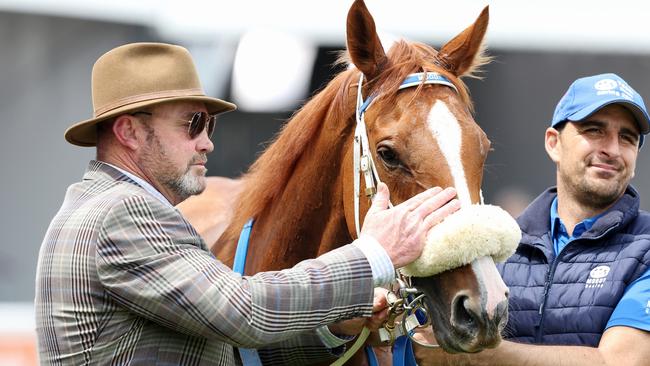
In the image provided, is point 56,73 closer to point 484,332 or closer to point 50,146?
point 50,146

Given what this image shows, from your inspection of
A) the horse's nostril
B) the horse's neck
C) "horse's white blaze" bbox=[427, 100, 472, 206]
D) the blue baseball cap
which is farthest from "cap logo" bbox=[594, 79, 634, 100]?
the horse's nostril

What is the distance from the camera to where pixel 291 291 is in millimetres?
2475

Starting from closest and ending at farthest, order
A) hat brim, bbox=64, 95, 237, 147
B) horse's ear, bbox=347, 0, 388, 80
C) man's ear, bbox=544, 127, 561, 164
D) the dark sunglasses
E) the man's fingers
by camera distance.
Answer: hat brim, bbox=64, 95, 237, 147
the dark sunglasses
the man's fingers
horse's ear, bbox=347, 0, 388, 80
man's ear, bbox=544, 127, 561, 164

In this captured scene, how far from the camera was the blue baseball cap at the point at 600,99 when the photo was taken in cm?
334

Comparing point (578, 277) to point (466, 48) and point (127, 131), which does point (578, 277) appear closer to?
point (466, 48)

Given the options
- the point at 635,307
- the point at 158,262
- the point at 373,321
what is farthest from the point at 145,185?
the point at 635,307

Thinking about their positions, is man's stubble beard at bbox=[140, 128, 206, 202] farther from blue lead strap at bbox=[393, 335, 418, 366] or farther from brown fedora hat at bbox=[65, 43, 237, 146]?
blue lead strap at bbox=[393, 335, 418, 366]

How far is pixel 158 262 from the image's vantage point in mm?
2404

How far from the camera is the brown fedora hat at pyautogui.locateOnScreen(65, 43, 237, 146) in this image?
105 inches

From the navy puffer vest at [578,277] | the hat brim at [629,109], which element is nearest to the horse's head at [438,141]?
the hat brim at [629,109]

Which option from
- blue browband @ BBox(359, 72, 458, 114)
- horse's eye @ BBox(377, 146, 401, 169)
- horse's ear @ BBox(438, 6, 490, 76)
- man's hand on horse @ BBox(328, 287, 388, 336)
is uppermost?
horse's ear @ BBox(438, 6, 490, 76)

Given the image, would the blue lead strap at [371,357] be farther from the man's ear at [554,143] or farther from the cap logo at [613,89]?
the cap logo at [613,89]

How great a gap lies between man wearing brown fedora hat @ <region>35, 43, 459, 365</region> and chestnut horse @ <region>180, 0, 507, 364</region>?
155 millimetres

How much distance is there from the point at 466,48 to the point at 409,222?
3.12 feet
